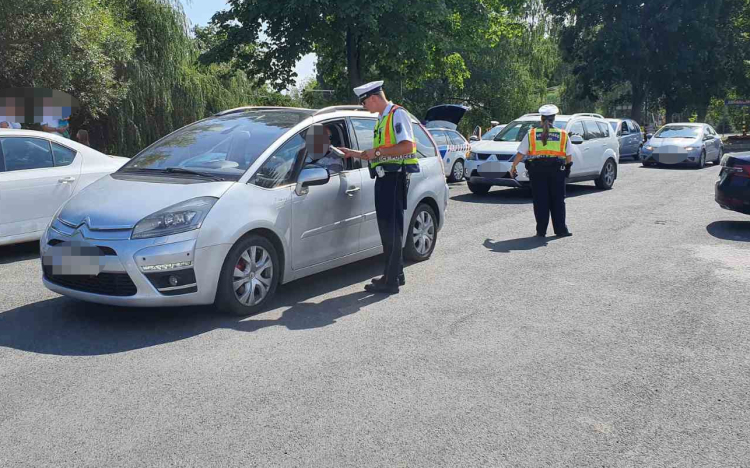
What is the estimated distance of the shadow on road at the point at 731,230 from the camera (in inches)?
396

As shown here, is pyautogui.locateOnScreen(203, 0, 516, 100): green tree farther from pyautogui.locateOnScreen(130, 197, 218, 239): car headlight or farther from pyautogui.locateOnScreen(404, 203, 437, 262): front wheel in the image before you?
pyautogui.locateOnScreen(130, 197, 218, 239): car headlight

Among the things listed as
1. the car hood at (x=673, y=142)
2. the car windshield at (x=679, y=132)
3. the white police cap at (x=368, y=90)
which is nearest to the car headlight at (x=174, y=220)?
the white police cap at (x=368, y=90)

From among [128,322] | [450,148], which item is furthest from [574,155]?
[128,322]

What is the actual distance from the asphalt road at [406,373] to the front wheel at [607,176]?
A: 8.62 m

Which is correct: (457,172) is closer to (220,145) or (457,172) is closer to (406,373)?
(220,145)

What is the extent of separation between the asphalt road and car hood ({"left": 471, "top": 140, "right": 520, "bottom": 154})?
7.10m

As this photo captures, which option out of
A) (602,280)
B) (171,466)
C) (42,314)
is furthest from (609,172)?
(171,466)

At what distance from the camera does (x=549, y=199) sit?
33.8 ft

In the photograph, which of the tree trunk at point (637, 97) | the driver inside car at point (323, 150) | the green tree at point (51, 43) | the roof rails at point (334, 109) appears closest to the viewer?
the driver inside car at point (323, 150)

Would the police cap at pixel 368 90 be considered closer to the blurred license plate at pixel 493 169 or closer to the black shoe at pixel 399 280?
the black shoe at pixel 399 280

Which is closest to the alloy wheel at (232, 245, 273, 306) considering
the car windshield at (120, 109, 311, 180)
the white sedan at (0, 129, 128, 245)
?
the car windshield at (120, 109, 311, 180)

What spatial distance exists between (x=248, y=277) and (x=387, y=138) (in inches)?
71.7

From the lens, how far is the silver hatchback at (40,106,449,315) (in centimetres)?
A: 555

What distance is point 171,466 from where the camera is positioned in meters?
3.50
